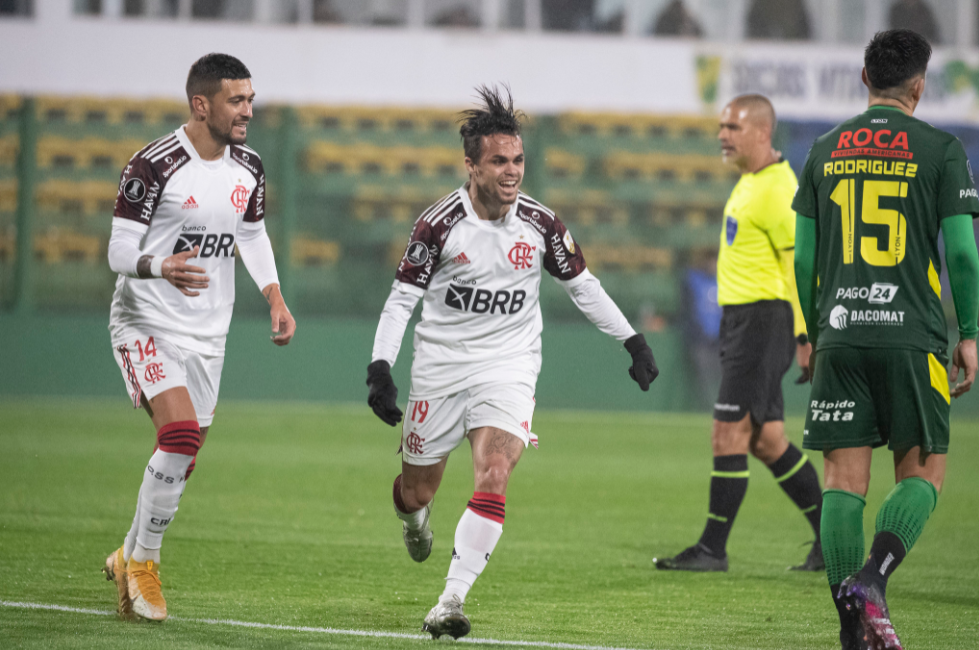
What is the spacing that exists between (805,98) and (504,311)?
1762 cm

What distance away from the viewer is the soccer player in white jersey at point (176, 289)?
5156 millimetres

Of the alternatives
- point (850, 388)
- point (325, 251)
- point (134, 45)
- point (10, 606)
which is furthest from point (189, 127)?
point (134, 45)

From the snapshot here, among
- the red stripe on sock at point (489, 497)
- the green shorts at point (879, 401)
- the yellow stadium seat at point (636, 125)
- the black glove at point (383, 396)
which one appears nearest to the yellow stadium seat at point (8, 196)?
the yellow stadium seat at point (636, 125)

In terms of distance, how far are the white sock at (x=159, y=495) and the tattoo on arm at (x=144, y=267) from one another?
0.73 meters

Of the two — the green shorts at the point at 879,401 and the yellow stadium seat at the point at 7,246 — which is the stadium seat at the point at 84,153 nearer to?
the yellow stadium seat at the point at 7,246

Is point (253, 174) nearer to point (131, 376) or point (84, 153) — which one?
point (131, 376)

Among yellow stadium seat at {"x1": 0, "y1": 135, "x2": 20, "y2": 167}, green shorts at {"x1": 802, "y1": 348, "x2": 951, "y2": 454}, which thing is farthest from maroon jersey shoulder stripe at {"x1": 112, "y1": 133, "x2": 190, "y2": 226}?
yellow stadium seat at {"x1": 0, "y1": 135, "x2": 20, "y2": 167}

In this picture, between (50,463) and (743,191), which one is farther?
(50,463)

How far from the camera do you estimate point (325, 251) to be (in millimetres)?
19188

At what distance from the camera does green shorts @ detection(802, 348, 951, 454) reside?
4.45m

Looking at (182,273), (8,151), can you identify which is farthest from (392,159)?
(182,273)

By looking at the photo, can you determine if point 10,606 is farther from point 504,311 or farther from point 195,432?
point 504,311

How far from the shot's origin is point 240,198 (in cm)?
553

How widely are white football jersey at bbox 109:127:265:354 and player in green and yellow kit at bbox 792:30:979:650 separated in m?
2.49
